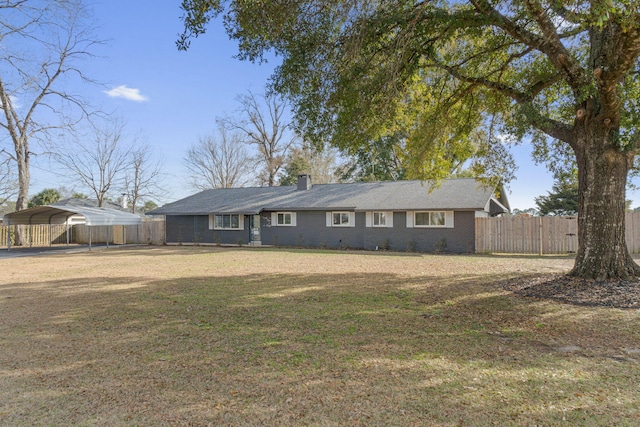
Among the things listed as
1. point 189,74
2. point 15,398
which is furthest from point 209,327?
point 189,74

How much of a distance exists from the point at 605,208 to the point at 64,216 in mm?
31057

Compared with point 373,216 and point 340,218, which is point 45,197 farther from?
point 373,216

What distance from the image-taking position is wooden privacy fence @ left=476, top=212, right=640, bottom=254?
58.6ft

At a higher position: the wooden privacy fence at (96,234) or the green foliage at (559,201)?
the green foliage at (559,201)

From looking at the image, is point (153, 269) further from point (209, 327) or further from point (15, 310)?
point (209, 327)

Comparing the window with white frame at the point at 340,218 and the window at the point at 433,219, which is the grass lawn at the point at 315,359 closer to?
the window at the point at 433,219

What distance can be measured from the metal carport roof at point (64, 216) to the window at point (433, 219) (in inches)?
732

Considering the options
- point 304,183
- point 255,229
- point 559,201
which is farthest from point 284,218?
point 559,201

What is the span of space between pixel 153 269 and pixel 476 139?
12316 millimetres

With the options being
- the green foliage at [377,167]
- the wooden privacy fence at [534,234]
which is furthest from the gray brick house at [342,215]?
the green foliage at [377,167]

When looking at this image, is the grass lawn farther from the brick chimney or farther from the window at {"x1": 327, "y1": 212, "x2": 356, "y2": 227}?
the brick chimney

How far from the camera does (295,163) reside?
124ft

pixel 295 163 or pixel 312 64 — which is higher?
pixel 295 163

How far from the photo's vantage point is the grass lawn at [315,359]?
328cm
